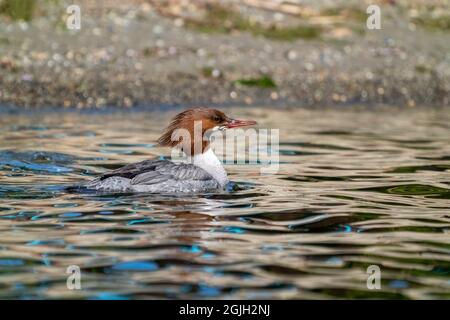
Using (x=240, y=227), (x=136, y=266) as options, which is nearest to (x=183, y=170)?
(x=240, y=227)

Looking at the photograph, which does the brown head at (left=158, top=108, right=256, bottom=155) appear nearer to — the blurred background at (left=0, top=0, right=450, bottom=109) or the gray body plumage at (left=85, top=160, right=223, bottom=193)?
the gray body plumage at (left=85, top=160, right=223, bottom=193)

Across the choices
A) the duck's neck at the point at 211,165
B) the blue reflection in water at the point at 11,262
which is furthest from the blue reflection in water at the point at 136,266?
the duck's neck at the point at 211,165

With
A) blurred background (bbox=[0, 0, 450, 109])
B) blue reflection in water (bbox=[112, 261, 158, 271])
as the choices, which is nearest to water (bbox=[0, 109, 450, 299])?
blue reflection in water (bbox=[112, 261, 158, 271])

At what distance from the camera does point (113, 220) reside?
10375 millimetres

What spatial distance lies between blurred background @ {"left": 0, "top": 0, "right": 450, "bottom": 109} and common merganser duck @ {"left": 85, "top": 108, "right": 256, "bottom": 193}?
8.33m

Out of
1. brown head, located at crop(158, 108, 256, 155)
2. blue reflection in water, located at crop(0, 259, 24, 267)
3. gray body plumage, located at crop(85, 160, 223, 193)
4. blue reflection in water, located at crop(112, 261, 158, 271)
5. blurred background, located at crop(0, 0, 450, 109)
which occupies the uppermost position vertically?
blurred background, located at crop(0, 0, 450, 109)

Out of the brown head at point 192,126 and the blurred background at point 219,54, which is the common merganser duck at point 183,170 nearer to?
the brown head at point 192,126

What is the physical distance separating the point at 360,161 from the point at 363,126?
4430 millimetres

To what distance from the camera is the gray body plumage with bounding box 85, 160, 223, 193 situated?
1197 centimetres

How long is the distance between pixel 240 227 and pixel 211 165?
105 inches

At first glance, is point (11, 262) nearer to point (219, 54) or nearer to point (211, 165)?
point (211, 165)

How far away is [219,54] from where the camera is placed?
2327 centimetres

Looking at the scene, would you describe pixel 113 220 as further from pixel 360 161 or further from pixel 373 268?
pixel 360 161
